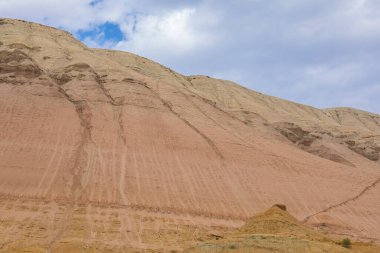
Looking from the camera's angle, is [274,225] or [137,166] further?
[137,166]

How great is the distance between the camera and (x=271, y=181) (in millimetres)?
47719

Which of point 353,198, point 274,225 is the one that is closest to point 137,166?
point 274,225

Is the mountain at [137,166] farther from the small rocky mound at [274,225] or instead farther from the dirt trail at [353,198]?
the small rocky mound at [274,225]

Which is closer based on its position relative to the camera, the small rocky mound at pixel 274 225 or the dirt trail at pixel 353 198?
the small rocky mound at pixel 274 225

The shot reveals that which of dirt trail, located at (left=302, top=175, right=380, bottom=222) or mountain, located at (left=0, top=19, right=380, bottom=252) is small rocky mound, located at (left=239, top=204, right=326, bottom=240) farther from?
dirt trail, located at (left=302, top=175, right=380, bottom=222)

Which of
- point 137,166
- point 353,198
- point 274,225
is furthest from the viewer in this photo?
point 353,198

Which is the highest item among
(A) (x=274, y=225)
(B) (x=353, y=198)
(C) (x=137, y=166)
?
(C) (x=137, y=166)

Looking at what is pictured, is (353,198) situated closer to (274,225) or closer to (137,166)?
(137,166)

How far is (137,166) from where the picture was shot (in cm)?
4344

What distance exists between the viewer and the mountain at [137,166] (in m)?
33.8

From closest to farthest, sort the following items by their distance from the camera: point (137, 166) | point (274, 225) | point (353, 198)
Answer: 1. point (274, 225)
2. point (137, 166)
3. point (353, 198)

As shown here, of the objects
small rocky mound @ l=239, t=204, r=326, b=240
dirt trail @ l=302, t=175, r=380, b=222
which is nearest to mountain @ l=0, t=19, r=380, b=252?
dirt trail @ l=302, t=175, r=380, b=222

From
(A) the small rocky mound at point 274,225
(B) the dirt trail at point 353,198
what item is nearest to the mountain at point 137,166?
(B) the dirt trail at point 353,198

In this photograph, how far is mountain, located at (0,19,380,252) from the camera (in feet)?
111
